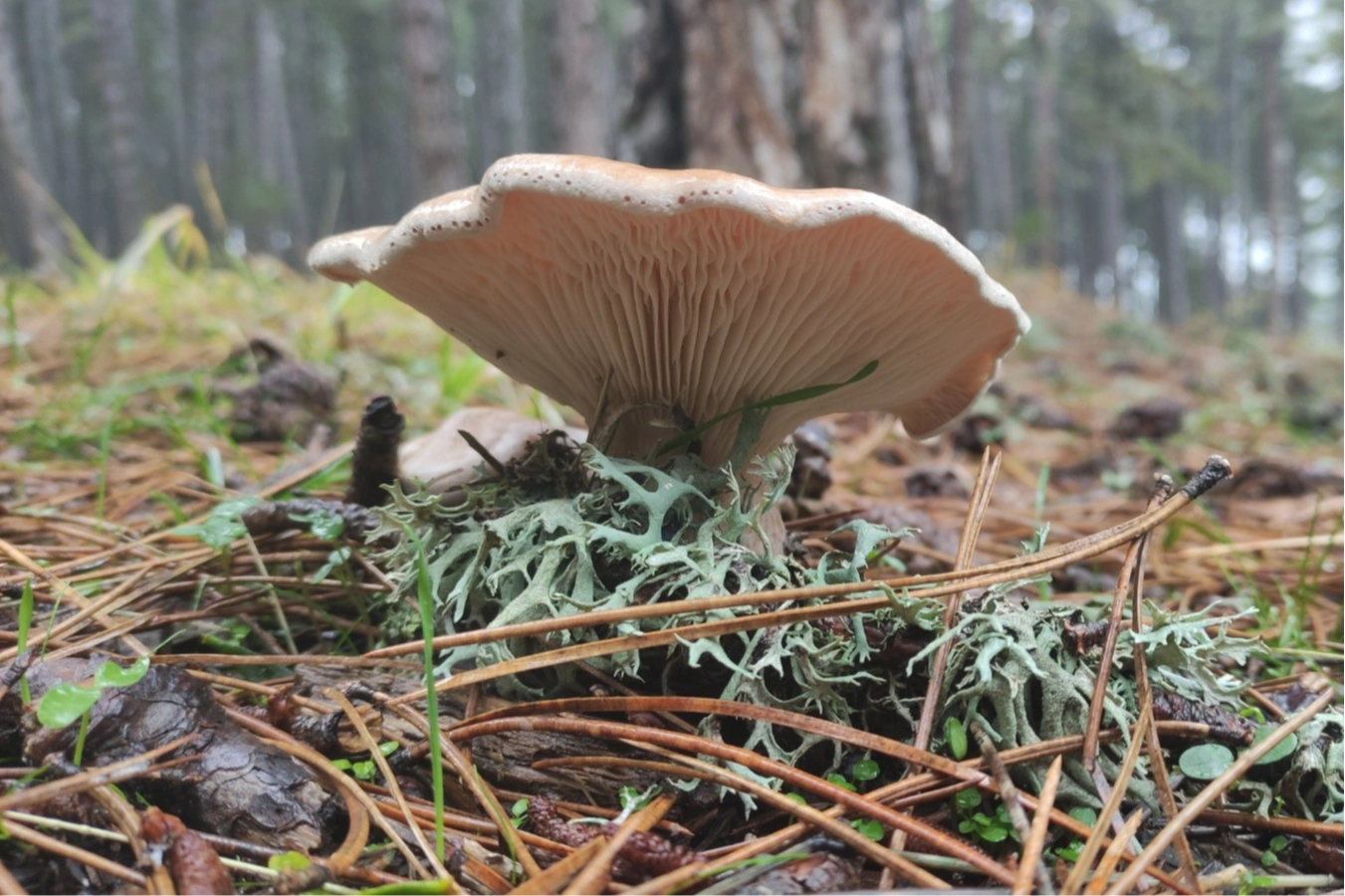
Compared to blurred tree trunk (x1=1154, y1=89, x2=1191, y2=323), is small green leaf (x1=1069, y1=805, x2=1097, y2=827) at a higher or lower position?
higher

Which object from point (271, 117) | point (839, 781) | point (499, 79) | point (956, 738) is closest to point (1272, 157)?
point (499, 79)

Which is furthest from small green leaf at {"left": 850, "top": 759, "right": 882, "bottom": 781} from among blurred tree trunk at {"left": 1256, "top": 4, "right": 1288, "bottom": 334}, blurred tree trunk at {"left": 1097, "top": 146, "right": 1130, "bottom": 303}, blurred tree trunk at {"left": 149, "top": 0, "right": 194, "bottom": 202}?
blurred tree trunk at {"left": 149, "top": 0, "right": 194, "bottom": 202}

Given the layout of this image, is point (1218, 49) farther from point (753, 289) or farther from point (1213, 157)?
point (753, 289)

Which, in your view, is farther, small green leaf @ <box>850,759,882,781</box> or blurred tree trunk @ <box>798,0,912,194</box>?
blurred tree trunk @ <box>798,0,912,194</box>

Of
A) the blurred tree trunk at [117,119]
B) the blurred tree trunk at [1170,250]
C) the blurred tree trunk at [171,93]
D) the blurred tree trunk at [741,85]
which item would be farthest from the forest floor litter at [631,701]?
the blurred tree trunk at [171,93]

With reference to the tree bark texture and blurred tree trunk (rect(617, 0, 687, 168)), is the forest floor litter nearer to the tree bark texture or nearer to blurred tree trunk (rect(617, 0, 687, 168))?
blurred tree trunk (rect(617, 0, 687, 168))

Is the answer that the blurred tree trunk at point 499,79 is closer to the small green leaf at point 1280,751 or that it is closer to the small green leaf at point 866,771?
the small green leaf at point 866,771

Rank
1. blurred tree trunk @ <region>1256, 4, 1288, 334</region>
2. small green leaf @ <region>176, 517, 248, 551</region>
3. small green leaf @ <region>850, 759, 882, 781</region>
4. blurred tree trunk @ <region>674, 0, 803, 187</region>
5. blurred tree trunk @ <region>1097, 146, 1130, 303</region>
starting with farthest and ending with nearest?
blurred tree trunk @ <region>1097, 146, 1130, 303</region>, blurred tree trunk @ <region>1256, 4, 1288, 334</region>, blurred tree trunk @ <region>674, 0, 803, 187</region>, small green leaf @ <region>176, 517, 248, 551</region>, small green leaf @ <region>850, 759, 882, 781</region>
